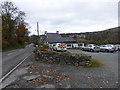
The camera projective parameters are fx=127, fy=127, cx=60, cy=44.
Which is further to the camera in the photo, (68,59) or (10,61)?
(10,61)

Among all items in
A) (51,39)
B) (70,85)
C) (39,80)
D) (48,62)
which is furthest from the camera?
(51,39)

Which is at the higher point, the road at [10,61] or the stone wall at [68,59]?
the stone wall at [68,59]

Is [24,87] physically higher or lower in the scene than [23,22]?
lower

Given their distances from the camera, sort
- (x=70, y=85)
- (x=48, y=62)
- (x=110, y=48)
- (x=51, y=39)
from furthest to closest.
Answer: (x=51, y=39)
(x=110, y=48)
(x=48, y=62)
(x=70, y=85)

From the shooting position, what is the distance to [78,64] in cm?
1084

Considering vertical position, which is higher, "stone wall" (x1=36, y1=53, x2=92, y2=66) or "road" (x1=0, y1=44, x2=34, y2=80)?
"stone wall" (x1=36, y1=53, x2=92, y2=66)

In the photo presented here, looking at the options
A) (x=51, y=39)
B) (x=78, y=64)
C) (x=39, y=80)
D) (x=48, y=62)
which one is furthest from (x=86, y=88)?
(x=51, y=39)

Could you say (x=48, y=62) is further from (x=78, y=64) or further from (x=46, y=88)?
(x=46, y=88)

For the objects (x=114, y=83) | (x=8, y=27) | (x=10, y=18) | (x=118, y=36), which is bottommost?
(x=114, y=83)

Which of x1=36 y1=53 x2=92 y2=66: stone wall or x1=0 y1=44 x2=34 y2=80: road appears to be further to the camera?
x1=36 y1=53 x2=92 y2=66: stone wall

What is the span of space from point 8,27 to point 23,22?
9423mm

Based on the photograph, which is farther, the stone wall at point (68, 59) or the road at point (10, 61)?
the stone wall at point (68, 59)

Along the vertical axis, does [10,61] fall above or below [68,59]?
below

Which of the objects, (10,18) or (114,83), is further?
(10,18)
